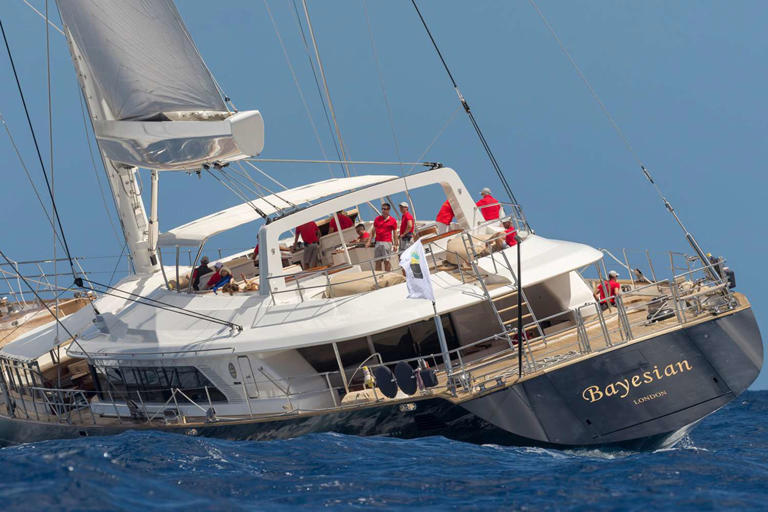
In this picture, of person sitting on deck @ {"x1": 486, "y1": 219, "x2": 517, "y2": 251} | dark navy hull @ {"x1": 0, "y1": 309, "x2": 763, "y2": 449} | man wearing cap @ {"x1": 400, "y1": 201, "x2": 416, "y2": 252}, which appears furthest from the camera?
man wearing cap @ {"x1": 400, "y1": 201, "x2": 416, "y2": 252}

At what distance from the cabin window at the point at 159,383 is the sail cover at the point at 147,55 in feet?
12.9

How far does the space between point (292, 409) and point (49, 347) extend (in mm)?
5117

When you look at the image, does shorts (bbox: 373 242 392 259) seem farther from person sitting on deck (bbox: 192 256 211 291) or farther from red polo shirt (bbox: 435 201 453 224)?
person sitting on deck (bbox: 192 256 211 291)

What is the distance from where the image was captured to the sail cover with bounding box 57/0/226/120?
1570cm

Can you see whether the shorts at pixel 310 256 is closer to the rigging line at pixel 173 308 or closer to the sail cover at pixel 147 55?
the rigging line at pixel 173 308

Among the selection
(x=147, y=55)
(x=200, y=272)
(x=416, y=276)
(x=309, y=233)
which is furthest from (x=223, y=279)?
(x=416, y=276)

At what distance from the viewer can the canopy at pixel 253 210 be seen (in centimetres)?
1683

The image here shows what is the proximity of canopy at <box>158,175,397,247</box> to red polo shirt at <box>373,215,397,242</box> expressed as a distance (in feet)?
2.25

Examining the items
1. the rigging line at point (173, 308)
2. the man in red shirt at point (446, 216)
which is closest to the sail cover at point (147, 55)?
the rigging line at point (173, 308)

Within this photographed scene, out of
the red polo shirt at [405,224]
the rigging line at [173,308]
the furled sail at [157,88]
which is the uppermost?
the furled sail at [157,88]

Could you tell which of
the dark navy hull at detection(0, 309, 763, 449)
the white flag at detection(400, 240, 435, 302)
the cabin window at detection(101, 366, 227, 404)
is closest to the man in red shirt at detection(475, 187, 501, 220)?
the white flag at detection(400, 240, 435, 302)

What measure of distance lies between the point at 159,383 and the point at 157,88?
448 cm

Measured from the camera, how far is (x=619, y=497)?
37.3 feet

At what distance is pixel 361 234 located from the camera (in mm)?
18578
